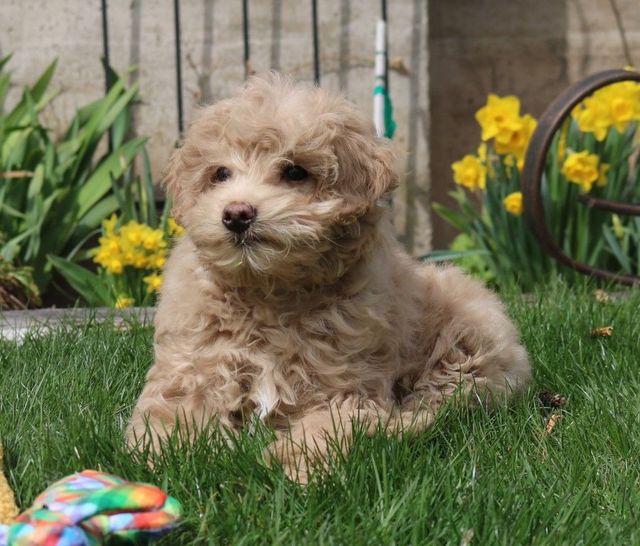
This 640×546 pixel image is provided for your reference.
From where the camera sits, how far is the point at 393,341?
103 inches

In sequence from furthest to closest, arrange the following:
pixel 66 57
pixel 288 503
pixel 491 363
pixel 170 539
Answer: pixel 66 57 < pixel 491 363 < pixel 288 503 < pixel 170 539

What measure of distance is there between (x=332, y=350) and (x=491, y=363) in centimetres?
58

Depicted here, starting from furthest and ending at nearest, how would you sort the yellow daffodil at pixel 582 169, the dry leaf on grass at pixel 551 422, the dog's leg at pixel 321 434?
the yellow daffodil at pixel 582 169 < the dry leaf on grass at pixel 551 422 < the dog's leg at pixel 321 434

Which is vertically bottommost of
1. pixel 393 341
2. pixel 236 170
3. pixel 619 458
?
pixel 619 458

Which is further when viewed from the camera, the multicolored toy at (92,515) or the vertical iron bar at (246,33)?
the vertical iron bar at (246,33)

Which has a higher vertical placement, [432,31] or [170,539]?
[432,31]

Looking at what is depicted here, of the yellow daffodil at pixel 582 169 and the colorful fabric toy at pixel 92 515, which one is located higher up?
the yellow daffodil at pixel 582 169

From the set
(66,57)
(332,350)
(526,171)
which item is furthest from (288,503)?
(66,57)

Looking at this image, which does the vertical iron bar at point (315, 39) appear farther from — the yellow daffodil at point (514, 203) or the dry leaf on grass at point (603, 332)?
the dry leaf on grass at point (603, 332)

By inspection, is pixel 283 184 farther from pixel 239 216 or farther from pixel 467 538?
pixel 467 538

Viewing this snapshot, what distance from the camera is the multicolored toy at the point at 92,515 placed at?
66.9 inches

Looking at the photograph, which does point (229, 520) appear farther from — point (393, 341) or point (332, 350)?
point (393, 341)

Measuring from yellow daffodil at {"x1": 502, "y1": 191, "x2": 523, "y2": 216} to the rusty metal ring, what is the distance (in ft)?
0.75

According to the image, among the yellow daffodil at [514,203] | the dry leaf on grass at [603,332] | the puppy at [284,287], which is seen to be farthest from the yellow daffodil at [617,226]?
the puppy at [284,287]
